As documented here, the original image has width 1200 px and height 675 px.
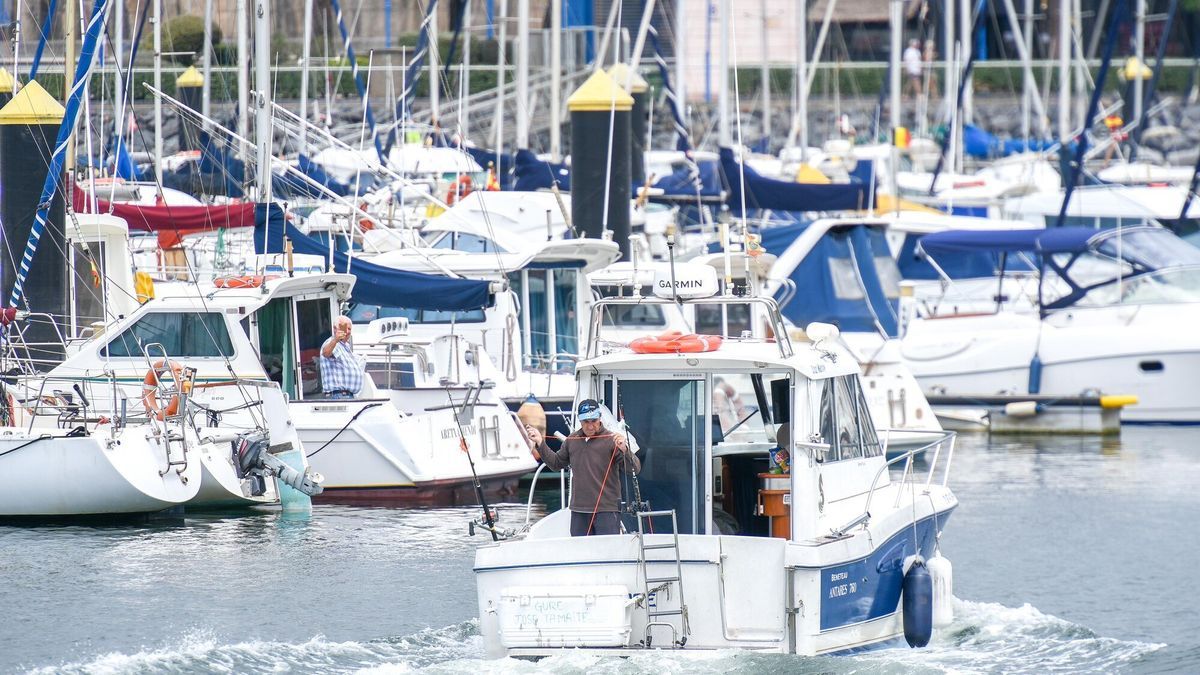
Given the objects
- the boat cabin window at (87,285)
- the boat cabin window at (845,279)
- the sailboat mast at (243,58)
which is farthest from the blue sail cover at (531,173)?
the boat cabin window at (87,285)

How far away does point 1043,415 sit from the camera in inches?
1099

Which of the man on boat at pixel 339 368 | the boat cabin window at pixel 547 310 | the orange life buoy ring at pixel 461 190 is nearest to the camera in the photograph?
the man on boat at pixel 339 368

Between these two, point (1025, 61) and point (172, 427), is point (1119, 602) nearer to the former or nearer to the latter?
point (172, 427)

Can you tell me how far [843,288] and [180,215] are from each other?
938 cm

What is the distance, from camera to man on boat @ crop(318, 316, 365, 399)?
68.8ft

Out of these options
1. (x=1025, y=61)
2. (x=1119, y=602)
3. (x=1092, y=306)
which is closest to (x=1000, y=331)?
(x=1092, y=306)

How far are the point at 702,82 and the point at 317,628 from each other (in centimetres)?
4809

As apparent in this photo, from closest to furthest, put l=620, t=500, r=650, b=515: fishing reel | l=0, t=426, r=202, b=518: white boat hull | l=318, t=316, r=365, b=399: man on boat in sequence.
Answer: l=620, t=500, r=650, b=515: fishing reel
l=0, t=426, r=202, b=518: white boat hull
l=318, t=316, r=365, b=399: man on boat

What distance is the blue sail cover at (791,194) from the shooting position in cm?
3127

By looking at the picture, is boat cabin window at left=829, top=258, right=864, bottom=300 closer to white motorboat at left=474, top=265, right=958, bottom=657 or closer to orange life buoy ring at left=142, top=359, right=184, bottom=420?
orange life buoy ring at left=142, top=359, right=184, bottom=420

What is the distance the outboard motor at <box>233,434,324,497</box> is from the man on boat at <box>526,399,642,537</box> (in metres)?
7.02

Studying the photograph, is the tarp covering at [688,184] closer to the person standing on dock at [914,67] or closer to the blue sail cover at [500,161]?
the blue sail cover at [500,161]

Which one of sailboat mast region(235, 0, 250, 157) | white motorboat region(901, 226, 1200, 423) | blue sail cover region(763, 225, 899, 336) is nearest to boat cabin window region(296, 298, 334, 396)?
sailboat mast region(235, 0, 250, 157)

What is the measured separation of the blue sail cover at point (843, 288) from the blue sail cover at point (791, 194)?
7.52 feet
